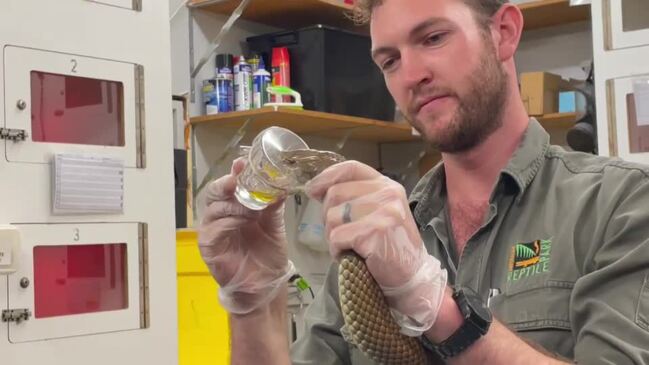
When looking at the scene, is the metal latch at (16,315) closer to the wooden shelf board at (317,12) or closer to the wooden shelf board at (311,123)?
the wooden shelf board at (311,123)

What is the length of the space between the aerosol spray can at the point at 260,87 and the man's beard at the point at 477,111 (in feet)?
5.87

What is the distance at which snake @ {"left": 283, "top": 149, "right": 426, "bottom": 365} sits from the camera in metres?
0.94

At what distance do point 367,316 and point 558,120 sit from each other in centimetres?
253

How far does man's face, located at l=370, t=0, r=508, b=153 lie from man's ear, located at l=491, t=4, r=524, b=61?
0.22 feet

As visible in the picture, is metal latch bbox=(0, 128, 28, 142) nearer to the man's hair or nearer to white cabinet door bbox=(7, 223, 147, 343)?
white cabinet door bbox=(7, 223, 147, 343)

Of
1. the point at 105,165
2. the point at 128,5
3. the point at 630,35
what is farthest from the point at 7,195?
the point at 630,35

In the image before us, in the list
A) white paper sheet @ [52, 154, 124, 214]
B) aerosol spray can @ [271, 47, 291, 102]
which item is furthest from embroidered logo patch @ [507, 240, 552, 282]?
aerosol spray can @ [271, 47, 291, 102]

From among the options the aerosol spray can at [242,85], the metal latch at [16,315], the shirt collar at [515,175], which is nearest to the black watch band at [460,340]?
the shirt collar at [515,175]

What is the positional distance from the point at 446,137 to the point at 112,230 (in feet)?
3.63

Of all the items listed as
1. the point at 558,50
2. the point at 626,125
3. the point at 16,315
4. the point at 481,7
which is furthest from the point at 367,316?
the point at 558,50

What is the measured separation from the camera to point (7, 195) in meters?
1.93

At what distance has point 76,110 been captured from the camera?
2125 millimetres

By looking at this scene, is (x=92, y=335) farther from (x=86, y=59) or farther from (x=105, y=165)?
(x=86, y=59)

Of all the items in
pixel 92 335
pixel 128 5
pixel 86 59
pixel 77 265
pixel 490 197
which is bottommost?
pixel 92 335
